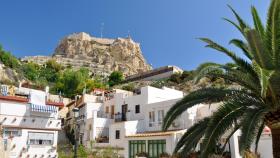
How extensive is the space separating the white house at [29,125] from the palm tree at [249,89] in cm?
2262

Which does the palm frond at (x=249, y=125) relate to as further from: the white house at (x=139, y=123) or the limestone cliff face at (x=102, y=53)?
the limestone cliff face at (x=102, y=53)

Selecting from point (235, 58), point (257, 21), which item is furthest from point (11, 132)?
point (257, 21)

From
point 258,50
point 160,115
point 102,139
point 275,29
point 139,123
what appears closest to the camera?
point 258,50

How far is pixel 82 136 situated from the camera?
45.3 m

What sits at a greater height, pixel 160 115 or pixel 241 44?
pixel 241 44

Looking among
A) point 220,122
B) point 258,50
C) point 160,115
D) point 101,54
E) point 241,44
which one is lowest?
point 220,122

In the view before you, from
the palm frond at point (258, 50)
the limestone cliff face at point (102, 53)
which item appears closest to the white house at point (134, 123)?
the palm frond at point (258, 50)

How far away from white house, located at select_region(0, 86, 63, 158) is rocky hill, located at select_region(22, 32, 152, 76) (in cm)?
9051

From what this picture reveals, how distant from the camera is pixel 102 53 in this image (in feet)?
468

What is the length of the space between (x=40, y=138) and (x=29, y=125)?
1.78 meters

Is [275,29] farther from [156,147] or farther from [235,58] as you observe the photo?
[156,147]

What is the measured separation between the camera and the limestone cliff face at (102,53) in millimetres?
131375

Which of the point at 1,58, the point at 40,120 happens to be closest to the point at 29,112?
the point at 40,120

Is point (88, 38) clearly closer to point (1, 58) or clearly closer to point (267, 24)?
point (1, 58)
